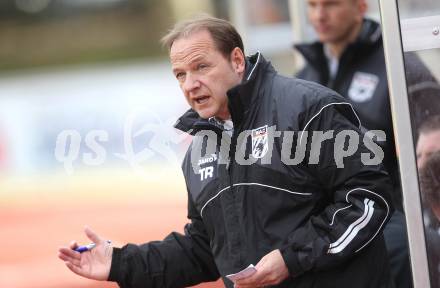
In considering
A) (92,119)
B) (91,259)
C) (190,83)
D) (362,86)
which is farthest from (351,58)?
(92,119)

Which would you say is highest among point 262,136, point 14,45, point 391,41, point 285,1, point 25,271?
point 14,45

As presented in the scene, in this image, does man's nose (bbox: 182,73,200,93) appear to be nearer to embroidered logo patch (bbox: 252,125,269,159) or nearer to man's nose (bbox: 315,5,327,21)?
embroidered logo patch (bbox: 252,125,269,159)

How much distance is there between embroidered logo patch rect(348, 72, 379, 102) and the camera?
4.49m

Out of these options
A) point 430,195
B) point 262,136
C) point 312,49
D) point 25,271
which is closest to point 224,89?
point 262,136

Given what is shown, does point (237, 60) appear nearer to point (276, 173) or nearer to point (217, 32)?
point (217, 32)

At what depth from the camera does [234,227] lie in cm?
320

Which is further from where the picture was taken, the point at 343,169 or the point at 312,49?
the point at 312,49

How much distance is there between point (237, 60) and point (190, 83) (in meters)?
0.19

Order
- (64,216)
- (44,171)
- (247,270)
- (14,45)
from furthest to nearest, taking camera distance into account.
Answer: (14,45) → (44,171) → (64,216) → (247,270)

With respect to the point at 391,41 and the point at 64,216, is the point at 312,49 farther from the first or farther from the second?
the point at 64,216

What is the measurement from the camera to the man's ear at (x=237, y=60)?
3289mm

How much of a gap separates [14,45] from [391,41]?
18728mm

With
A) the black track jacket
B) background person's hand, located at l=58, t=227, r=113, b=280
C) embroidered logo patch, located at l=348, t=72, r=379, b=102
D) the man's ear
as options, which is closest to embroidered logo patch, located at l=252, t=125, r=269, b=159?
the black track jacket

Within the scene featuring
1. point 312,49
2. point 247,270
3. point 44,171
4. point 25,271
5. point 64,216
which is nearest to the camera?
point 247,270
